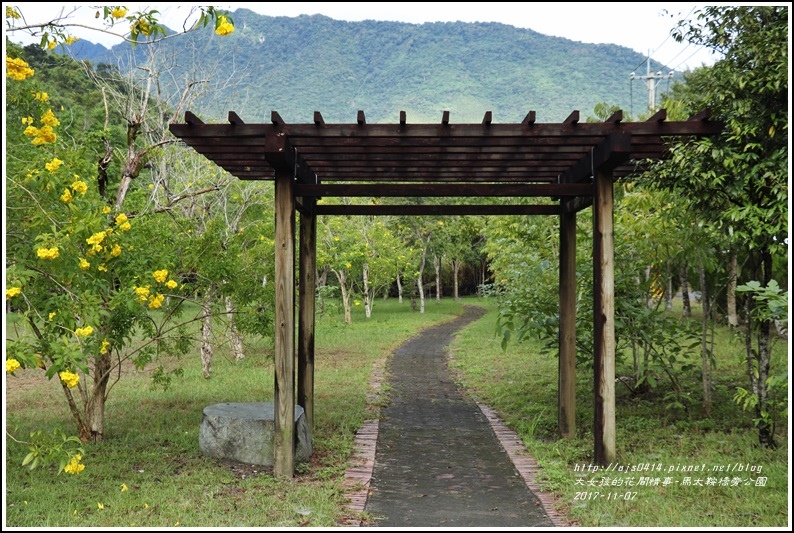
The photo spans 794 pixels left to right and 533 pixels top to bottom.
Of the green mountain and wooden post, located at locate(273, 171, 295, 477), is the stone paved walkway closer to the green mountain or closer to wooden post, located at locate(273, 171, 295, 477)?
wooden post, located at locate(273, 171, 295, 477)

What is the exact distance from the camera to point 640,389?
9305 mm

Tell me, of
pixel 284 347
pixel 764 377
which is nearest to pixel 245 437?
pixel 284 347

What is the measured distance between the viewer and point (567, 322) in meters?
7.48

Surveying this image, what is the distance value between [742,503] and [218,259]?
212 inches

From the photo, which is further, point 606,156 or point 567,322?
point 567,322

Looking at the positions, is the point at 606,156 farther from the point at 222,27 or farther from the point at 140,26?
the point at 140,26

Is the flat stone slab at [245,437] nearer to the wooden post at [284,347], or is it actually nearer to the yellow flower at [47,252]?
the wooden post at [284,347]

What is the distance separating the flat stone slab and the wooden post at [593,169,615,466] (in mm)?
2664

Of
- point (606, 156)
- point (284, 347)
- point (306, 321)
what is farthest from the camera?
point (306, 321)

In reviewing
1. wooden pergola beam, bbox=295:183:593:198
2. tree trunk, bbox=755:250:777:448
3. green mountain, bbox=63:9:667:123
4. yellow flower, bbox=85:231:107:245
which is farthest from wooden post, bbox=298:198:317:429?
green mountain, bbox=63:9:667:123

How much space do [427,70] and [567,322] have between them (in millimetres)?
98450

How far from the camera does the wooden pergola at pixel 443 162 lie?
5566mm

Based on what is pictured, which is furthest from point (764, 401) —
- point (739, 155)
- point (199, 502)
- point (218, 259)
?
point (218, 259)

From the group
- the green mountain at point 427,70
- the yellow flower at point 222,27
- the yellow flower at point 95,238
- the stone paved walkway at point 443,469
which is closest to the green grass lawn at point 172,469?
the stone paved walkway at point 443,469
